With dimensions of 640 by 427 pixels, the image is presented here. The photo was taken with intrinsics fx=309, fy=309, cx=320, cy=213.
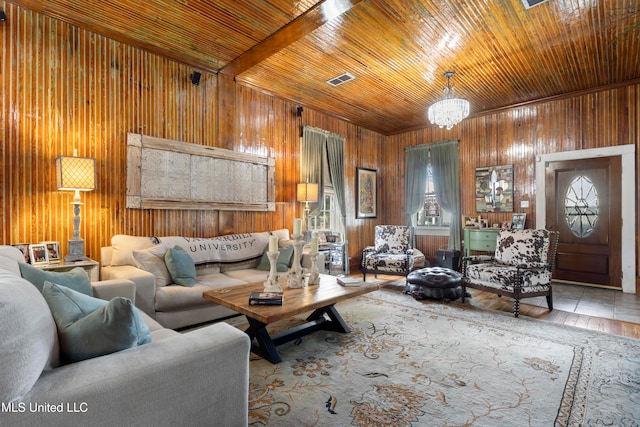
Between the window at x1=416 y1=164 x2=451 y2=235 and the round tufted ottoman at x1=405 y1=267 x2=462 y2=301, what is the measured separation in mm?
2612

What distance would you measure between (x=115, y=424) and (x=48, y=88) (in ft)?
11.6

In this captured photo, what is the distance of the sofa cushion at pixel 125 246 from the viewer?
322 cm

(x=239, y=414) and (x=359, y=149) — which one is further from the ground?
(x=359, y=149)

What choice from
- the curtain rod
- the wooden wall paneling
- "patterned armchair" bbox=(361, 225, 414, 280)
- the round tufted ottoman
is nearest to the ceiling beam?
the wooden wall paneling

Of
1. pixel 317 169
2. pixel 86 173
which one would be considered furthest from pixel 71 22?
pixel 317 169

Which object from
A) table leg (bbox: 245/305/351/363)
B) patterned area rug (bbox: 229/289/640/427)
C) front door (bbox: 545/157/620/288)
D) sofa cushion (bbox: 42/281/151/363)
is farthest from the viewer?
front door (bbox: 545/157/620/288)

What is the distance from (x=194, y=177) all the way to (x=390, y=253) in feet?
11.3

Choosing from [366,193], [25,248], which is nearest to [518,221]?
[366,193]

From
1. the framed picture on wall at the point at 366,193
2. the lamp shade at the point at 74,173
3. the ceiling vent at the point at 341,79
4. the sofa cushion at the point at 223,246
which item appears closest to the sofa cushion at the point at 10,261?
the lamp shade at the point at 74,173

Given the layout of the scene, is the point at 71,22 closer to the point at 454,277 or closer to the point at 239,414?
the point at 239,414

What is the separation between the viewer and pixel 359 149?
6.73m

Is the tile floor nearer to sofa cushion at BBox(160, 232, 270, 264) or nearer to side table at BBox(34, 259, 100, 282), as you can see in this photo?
Result: sofa cushion at BBox(160, 232, 270, 264)

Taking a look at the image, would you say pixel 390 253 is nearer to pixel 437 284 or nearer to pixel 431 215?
pixel 437 284

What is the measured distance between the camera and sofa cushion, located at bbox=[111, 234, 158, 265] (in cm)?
322
